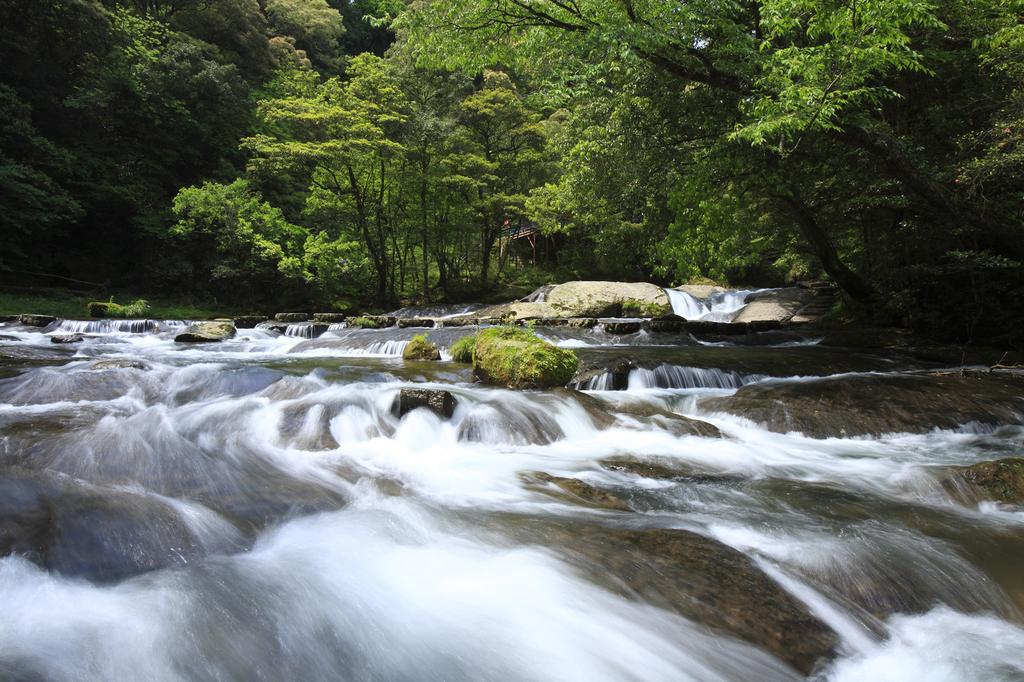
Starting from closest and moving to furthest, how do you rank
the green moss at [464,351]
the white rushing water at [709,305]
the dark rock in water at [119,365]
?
the dark rock in water at [119,365] < the green moss at [464,351] < the white rushing water at [709,305]

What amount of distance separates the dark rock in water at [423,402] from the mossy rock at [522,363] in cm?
160

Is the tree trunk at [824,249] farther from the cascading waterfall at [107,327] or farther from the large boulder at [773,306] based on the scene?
the cascading waterfall at [107,327]

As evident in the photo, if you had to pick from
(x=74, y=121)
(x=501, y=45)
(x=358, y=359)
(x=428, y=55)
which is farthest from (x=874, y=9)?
(x=74, y=121)

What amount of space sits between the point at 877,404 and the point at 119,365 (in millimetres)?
10166

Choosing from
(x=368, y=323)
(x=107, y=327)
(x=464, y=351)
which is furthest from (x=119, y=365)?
(x=107, y=327)

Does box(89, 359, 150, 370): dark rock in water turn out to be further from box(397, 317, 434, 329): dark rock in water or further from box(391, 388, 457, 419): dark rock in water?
box(397, 317, 434, 329): dark rock in water

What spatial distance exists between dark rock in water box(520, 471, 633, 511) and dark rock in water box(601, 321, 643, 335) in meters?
9.35

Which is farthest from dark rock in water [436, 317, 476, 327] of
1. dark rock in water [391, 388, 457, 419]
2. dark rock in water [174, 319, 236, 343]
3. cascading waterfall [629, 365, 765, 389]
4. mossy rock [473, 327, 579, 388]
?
dark rock in water [391, 388, 457, 419]

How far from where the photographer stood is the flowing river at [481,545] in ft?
7.54

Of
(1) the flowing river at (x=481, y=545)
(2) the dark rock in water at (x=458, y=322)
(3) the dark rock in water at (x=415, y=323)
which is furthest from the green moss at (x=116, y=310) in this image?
(1) the flowing river at (x=481, y=545)

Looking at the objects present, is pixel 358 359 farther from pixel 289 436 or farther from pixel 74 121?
pixel 74 121

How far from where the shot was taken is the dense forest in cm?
739

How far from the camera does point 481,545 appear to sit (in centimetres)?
332

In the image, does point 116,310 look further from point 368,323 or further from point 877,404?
point 877,404
